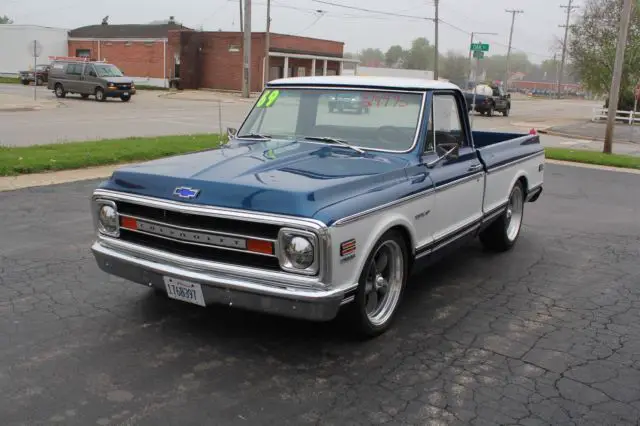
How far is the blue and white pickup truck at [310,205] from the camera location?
3.85m

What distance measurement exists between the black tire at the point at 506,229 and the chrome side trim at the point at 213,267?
3.49 m

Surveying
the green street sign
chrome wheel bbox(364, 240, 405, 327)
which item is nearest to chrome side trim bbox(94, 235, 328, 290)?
chrome wheel bbox(364, 240, 405, 327)

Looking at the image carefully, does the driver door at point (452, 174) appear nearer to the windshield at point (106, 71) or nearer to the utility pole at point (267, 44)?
the windshield at point (106, 71)

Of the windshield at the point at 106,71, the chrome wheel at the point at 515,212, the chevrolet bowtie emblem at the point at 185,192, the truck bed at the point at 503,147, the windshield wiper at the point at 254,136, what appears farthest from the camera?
the windshield at the point at 106,71

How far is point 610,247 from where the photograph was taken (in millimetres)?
7582

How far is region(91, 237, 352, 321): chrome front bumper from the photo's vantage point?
382cm

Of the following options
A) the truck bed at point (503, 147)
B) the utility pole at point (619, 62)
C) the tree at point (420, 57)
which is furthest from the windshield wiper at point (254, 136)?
the tree at point (420, 57)

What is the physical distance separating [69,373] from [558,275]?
4.63 m

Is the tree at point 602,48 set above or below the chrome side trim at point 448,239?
above

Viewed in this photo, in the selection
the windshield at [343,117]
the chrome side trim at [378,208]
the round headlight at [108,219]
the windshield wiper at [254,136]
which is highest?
the windshield at [343,117]

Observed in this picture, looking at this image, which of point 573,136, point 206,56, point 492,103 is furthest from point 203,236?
point 206,56

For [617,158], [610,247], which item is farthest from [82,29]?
[610,247]

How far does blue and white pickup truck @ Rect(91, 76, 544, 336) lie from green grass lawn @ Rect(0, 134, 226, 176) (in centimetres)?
505

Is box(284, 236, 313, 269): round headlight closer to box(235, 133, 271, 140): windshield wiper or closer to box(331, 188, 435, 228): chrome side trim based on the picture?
box(331, 188, 435, 228): chrome side trim
